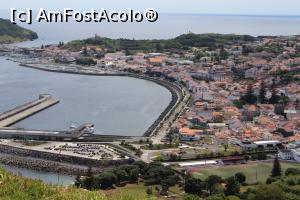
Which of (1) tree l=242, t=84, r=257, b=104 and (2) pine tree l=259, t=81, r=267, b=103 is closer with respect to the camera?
(1) tree l=242, t=84, r=257, b=104

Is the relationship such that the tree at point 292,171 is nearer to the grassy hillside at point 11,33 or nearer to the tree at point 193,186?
the tree at point 193,186

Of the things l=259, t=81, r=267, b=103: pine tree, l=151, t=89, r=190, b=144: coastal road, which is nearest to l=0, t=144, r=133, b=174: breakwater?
l=151, t=89, r=190, b=144: coastal road

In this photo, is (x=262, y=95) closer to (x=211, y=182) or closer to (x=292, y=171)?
(x=292, y=171)

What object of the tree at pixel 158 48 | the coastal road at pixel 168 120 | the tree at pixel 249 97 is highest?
the tree at pixel 158 48

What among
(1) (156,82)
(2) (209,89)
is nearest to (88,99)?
(2) (209,89)

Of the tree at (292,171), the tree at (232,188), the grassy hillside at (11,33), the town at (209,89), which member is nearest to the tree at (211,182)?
the tree at (232,188)

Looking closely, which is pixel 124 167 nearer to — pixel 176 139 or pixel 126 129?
pixel 176 139

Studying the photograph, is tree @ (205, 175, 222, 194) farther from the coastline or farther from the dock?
the dock
